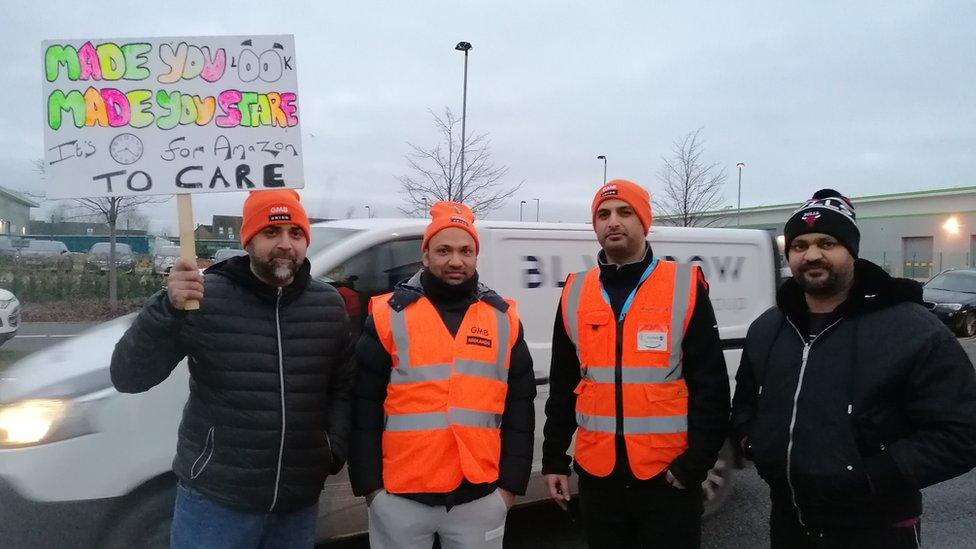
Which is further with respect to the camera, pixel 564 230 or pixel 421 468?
pixel 564 230

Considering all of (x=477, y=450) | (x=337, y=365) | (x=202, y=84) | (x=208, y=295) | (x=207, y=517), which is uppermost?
(x=202, y=84)

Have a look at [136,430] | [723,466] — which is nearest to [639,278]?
[136,430]

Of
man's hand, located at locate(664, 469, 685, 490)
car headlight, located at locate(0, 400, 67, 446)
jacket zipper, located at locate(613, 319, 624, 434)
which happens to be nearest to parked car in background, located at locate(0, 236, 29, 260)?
car headlight, located at locate(0, 400, 67, 446)

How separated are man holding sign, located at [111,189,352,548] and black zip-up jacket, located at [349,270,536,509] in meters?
0.11

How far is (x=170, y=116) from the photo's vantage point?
7.61ft

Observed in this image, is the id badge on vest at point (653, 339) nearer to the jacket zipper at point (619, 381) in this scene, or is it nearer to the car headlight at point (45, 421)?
the jacket zipper at point (619, 381)

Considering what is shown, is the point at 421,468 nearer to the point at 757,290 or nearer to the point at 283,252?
the point at 283,252

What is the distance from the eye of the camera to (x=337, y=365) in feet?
7.84

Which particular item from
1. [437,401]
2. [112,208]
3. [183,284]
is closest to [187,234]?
[183,284]

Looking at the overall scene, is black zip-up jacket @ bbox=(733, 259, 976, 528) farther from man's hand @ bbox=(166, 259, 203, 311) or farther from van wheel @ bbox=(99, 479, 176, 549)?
van wheel @ bbox=(99, 479, 176, 549)

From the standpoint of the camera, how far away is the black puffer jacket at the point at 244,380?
2166 millimetres

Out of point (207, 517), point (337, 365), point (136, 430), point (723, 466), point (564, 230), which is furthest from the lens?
point (723, 466)

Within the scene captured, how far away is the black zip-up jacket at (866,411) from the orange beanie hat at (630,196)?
0.66 m

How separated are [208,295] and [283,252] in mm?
288
